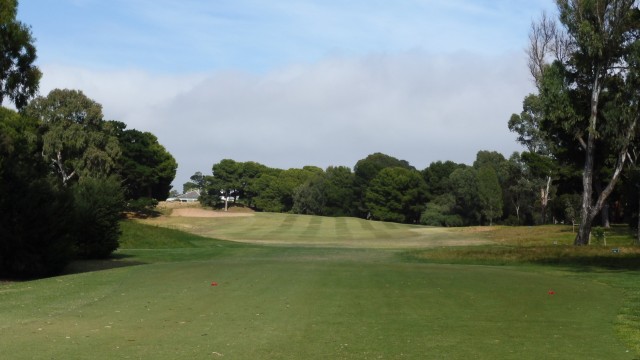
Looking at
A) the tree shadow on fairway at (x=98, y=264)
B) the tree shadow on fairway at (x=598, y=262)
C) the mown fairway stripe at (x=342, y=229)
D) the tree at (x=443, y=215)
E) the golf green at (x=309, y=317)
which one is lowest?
the tree shadow on fairway at (x=98, y=264)

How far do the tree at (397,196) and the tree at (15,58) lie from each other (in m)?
103

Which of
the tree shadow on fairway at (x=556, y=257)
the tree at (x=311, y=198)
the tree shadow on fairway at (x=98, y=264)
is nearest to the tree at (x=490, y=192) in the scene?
the tree at (x=311, y=198)

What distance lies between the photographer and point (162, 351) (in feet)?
32.0

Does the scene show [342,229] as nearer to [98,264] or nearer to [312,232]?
[312,232]

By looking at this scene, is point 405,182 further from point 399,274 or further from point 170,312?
point 170,312

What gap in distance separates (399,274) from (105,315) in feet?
38.1

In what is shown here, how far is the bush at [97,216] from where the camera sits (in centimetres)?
3406

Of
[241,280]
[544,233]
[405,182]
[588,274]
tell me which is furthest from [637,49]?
[405,182]

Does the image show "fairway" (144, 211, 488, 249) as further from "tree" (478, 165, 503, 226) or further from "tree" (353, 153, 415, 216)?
"tree" (353, 153, 415, 216)

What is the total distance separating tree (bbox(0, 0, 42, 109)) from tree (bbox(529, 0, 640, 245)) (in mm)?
30679

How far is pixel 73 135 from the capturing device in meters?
81.1

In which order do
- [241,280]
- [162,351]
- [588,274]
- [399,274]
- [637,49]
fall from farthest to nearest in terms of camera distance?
[637,49], [588,274], [399,274], [241,280], [162,351]

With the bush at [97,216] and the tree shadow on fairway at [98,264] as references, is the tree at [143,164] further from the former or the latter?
the tree shadow on fairway at [98,264]

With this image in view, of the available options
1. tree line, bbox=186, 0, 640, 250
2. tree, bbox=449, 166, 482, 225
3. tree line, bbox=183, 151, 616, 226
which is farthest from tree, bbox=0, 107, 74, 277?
tree, bbox=449, 166, 482, 225
